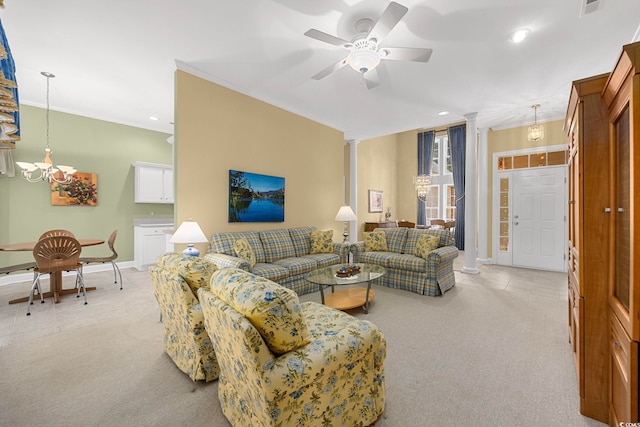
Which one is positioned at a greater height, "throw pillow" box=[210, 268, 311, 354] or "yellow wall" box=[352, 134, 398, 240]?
"yellow wall" box=[352, 134, 398, 240]

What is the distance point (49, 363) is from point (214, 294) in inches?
77.6

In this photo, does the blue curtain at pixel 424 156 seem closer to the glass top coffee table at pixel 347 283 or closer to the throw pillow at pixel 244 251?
the glass top coffee table at pixel 347 283

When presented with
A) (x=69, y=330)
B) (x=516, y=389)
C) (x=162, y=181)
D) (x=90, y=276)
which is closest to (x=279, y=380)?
(x=516, y=389)

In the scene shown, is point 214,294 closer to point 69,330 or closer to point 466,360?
point 466,360

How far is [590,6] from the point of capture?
232 cm

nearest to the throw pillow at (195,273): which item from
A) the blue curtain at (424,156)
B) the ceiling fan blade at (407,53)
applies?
the ceiling fan blade at (407,53)

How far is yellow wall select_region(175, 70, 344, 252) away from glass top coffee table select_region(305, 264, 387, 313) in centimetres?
164

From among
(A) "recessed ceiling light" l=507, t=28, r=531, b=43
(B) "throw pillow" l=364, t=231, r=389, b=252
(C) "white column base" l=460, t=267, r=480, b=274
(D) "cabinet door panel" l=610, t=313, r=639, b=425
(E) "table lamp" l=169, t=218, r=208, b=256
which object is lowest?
(C) "white column base" l=460, t=267, r=480, b=274

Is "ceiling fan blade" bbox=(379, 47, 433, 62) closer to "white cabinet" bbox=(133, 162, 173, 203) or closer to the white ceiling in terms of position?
the white ceiling

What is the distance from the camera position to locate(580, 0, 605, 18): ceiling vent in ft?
7.43

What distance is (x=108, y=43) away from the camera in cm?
297

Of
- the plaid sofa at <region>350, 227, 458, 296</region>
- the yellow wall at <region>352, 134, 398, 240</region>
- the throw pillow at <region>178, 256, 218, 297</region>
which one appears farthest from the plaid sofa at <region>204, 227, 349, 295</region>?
the yellow wall at <region>352, 134, 398, 240</region>

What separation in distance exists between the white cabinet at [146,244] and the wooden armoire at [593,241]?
6.24 m

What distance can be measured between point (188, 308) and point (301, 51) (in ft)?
9.46
